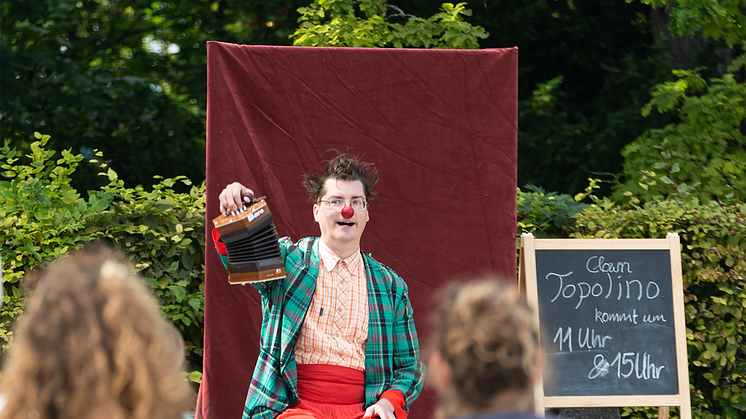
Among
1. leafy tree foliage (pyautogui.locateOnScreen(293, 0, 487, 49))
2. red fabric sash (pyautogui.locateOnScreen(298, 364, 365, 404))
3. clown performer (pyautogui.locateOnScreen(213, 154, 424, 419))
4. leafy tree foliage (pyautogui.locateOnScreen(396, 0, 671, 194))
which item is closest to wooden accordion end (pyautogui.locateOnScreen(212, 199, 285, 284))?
clown performer (pyautogui.locateOnScreen(213, 154, 424, 419))

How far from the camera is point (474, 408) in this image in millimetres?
1327

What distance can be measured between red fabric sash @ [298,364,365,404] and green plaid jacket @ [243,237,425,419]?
0.04 m

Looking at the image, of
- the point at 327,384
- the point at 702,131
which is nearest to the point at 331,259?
the point at 327,384

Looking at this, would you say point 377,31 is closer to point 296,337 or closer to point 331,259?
point 331,259

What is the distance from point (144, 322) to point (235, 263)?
1.44 meters

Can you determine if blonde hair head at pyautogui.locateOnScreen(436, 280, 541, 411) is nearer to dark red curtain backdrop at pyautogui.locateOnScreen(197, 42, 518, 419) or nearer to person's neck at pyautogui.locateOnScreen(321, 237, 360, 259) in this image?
person's neck at pyautogui.locateOnScreen(321, 237, 360, 259)

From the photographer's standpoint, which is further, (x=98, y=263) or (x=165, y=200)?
(x=165, y=200)

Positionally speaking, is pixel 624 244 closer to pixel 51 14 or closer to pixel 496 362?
pixel 496 362

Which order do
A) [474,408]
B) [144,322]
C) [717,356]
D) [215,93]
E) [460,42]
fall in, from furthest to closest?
1. [460,42]
2. [717,356]
3. [215,93]
4. [474,408]
5. [144,322]

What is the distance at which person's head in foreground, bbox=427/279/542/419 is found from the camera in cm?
133

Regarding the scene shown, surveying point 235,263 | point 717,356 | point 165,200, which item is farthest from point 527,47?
point 235,263

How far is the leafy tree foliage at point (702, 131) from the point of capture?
527 centimetres

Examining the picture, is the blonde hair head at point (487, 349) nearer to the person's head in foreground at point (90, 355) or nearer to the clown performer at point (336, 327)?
the person's head in foreground at point (90, 355)

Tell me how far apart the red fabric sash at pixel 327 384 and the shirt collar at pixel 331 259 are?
0.34 meters
